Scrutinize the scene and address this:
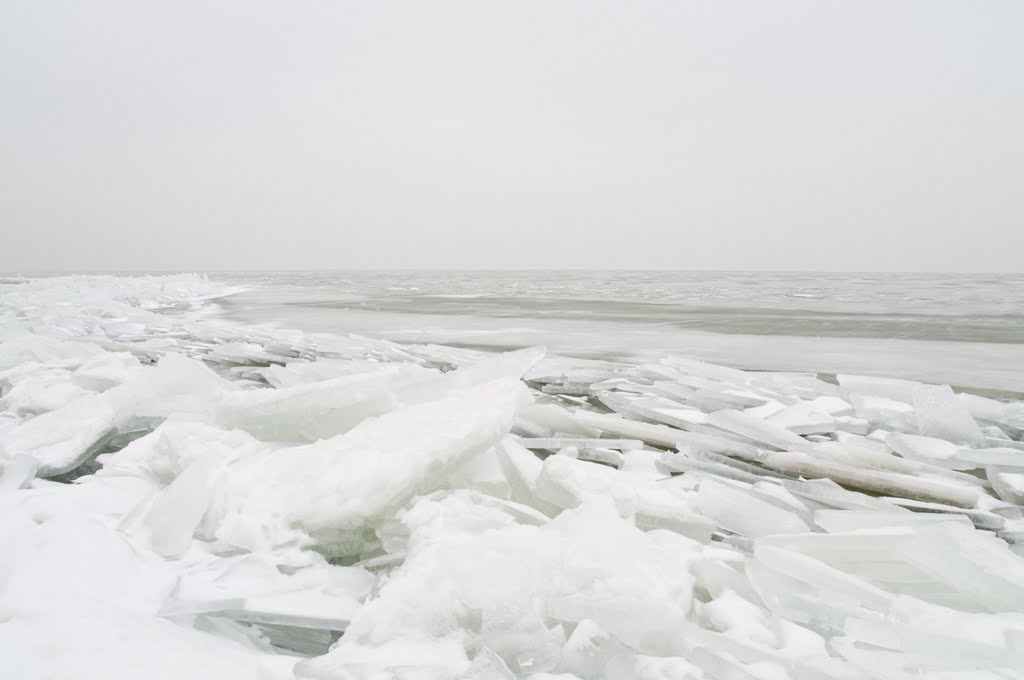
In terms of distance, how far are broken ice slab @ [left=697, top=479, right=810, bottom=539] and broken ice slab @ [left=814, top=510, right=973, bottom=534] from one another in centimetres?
6

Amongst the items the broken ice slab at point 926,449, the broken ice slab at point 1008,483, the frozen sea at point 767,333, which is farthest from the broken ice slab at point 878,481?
the frozen sea at point 767,333

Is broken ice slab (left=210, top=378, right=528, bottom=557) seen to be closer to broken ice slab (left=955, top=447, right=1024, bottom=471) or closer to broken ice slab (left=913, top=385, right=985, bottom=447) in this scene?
broken ice slab (left=955, top=447, right=1024, bottom=471)

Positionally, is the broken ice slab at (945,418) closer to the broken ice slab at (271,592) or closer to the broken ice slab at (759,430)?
the broken ice slab at (759,430)

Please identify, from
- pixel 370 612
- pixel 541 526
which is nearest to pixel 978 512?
pixel 541 526

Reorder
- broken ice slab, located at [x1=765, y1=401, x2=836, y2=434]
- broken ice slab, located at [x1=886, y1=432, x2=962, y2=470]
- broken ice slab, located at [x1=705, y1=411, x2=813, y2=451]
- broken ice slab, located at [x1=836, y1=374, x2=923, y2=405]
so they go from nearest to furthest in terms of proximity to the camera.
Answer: broken ice slab, located at [x1=886, y1=432, x2=962, y2=470], broken ice slab, located at [x1=705, y1=411, x2=813, y2=451], broken ice slab, located at [x1=765, y1=401, x2=836, y2=434], broken ice slab, located at [x1=836, y1=374, x2=923, y2=405]

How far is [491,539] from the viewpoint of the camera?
1.28m

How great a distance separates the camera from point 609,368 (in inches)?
149

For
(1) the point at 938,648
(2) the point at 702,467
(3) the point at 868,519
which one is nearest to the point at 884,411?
(2) the point at 702,467

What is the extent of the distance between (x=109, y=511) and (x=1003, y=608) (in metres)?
2.27

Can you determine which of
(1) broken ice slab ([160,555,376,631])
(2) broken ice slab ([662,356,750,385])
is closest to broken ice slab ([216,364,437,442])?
(1) broken ice slab ([160,555,376,631])

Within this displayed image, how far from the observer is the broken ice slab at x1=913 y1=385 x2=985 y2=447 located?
7.86 ft

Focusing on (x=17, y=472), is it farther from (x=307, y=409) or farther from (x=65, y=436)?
(x=307, y=409)

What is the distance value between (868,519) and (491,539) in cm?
112

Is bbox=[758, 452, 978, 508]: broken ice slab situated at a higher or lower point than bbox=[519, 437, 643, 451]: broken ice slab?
higher
